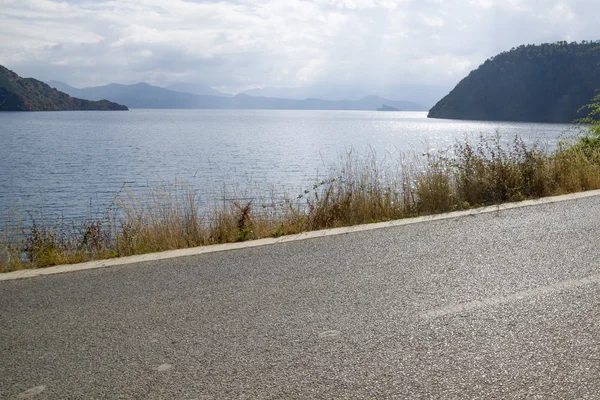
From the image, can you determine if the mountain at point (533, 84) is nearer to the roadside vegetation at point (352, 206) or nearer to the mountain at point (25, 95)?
the roadside vegetation at point (352, 206)

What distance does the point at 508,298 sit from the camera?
4078mm

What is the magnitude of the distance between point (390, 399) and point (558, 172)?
8.27m

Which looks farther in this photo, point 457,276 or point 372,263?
point 372,263

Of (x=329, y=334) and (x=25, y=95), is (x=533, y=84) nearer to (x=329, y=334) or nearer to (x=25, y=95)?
(x=329, y=334)

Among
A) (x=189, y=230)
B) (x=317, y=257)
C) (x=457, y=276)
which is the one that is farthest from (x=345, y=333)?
(x=189, y=230)

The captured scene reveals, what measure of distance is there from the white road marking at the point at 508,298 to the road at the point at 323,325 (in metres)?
0.02

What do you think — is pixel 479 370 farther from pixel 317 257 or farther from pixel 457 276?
pixel 317 257

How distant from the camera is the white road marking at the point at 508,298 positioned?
385 cm

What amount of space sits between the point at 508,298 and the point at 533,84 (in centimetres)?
12205

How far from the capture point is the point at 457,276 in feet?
15.4

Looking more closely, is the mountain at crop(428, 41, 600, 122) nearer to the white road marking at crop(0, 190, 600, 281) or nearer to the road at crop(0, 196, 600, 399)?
the white road marking at crop(0, 190, 600, 281)

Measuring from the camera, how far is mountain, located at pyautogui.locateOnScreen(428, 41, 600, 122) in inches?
3984

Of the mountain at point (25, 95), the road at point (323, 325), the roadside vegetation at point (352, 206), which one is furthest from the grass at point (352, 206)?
the mountain at point (25, 95)

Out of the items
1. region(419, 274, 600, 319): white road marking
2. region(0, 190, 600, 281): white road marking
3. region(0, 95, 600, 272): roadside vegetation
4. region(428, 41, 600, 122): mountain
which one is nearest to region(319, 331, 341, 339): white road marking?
region(419, 274, 600, 319): white road marking
